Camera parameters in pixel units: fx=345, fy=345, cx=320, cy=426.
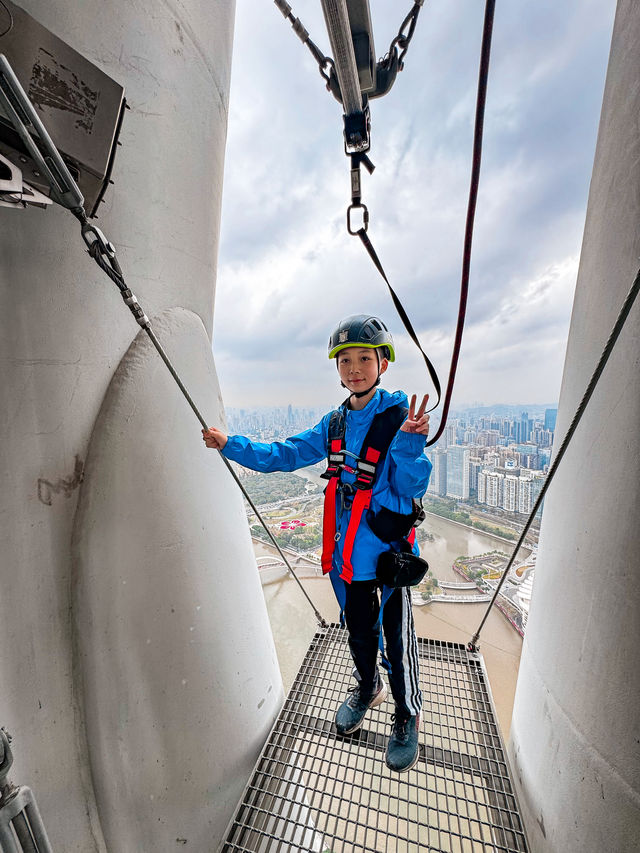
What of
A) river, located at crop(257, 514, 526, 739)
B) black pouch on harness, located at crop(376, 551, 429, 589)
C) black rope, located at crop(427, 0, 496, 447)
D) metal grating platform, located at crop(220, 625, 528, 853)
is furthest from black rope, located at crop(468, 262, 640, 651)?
metal grating platform, located at crop(220, 625, 528, 853)

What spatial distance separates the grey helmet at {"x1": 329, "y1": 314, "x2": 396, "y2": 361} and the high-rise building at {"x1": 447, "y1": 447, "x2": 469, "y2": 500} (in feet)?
5.70

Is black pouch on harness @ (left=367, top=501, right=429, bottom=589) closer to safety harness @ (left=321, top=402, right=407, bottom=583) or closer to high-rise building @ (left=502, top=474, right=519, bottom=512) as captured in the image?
safety harness @ (left=321, top=402, right=407, bottom=583)

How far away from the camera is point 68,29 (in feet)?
2.83

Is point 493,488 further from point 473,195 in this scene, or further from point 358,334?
point 473,195

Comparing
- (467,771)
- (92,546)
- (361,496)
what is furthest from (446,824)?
(92,546)

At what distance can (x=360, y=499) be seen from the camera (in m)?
1.17

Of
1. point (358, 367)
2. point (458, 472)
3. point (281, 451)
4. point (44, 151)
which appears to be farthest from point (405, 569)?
point (458, 472)

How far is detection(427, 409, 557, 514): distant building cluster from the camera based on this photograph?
2.21 meters

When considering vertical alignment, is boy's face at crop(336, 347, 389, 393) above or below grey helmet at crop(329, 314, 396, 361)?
below

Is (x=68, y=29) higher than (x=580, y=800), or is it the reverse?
(x=68, y=29)

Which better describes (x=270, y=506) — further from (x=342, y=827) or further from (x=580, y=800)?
(x=580, y=800)

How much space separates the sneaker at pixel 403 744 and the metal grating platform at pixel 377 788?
51 millimetres

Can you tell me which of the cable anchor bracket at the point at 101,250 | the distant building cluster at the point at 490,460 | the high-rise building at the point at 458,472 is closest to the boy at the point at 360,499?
the cable anchor bracket at the point at 101,250

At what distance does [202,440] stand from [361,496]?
62cm
